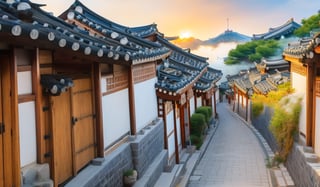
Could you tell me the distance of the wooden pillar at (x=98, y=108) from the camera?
27.8 ft

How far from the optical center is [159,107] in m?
13.9

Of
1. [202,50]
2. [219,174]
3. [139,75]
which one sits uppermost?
[202,50]

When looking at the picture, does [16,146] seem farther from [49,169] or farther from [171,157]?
[171,157]

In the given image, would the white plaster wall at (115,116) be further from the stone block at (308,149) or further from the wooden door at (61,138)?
the stone block at (308,149)

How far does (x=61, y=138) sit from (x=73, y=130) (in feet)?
1.59

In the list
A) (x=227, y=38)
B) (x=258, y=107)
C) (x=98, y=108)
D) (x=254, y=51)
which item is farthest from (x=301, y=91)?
(x=227, y=38)

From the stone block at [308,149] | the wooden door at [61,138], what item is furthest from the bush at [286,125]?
the wooden door at [61,138]

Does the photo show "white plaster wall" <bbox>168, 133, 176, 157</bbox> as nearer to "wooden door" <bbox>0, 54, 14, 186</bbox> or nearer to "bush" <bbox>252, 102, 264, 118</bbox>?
"wooden door" <bbox>0, 54, 14, 186</bbox>

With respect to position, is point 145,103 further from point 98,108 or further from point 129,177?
point 98,108

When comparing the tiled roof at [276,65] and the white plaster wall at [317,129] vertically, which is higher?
the tiled roof at [276,65]

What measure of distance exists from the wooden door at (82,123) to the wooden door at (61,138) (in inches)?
6.9

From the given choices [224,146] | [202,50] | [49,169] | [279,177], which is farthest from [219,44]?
[49,169]

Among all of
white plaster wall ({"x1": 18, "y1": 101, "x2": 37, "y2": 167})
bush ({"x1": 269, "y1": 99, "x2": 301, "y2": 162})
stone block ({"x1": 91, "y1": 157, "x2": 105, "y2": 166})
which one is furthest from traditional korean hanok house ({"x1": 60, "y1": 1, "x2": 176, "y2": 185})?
bush ({"x1": 269, "y1": 99, "x2": 301, "y2": 162})

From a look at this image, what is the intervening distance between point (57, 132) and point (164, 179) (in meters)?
5.55
